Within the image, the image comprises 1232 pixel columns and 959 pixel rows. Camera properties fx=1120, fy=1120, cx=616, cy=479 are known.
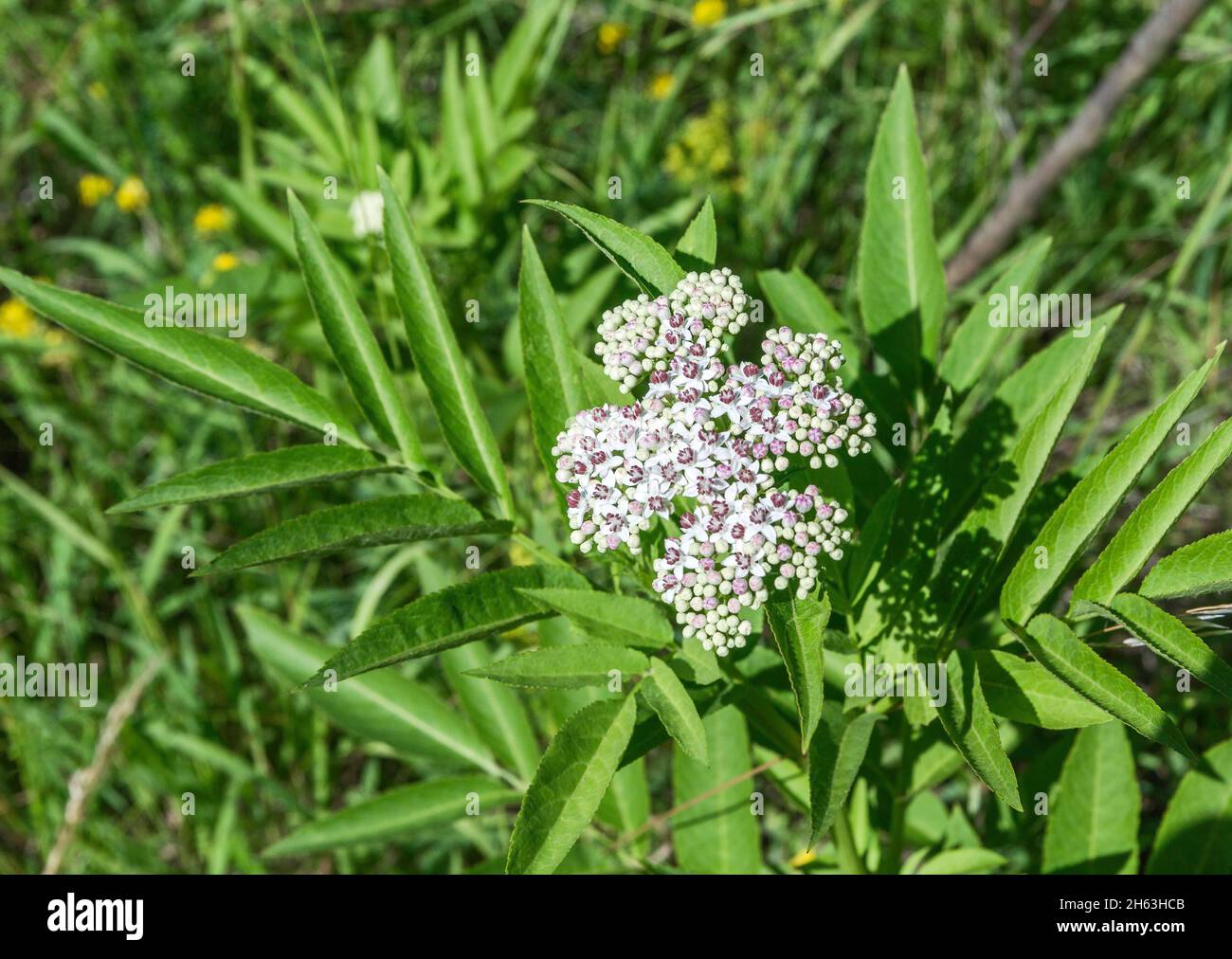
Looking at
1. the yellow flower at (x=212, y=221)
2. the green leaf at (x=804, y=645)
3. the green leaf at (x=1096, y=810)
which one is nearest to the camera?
the green leaf at (x=804, y=645)

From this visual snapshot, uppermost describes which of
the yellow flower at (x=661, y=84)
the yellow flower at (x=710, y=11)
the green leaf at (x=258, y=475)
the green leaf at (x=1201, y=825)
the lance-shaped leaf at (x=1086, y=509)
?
the yellow flower at (x=710, y=11)

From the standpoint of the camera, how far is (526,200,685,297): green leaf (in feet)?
5.05

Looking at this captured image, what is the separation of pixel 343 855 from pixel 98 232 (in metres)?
2.88

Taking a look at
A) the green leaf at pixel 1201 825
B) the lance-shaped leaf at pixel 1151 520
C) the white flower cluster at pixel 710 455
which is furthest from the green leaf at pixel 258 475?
the green leaf at pixel 1201 825

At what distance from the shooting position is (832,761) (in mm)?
1588

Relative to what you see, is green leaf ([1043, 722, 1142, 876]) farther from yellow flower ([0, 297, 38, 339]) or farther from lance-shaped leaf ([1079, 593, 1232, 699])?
yellow flower ([0, 297, 38, 339])

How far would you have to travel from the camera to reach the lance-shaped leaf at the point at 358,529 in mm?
1562

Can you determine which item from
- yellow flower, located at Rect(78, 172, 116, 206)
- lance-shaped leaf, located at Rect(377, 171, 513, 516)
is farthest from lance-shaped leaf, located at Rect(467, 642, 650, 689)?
yellow flower, located at Rect(78, 172, 116, 206)

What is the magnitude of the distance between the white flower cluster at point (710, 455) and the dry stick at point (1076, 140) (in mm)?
2116

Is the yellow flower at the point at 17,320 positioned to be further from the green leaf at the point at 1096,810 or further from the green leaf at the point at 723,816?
the green leaf at the point at 1096,810

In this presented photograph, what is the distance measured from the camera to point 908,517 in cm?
182

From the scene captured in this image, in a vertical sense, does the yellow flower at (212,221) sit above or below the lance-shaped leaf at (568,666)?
above
